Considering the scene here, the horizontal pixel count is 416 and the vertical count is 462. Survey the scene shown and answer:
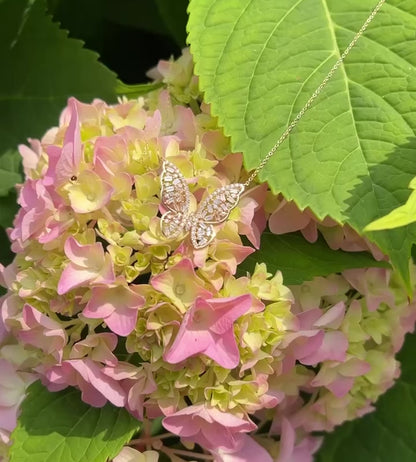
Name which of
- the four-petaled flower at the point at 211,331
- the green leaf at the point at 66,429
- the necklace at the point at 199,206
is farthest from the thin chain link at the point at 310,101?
the green leaf at the point at 66,429

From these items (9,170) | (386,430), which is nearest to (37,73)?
(9,170)

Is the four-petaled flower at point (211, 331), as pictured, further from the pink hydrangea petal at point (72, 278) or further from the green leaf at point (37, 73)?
the green leaf at point (37, 73)

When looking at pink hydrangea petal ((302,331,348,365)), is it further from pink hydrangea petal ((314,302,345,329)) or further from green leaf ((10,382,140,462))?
green leaf ((10,382,140,462))

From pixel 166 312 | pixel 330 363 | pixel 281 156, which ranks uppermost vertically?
pixel 281 156

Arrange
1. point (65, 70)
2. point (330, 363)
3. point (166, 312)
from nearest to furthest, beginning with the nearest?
point (166, 312) < point (330, 363) < point (65, 70)

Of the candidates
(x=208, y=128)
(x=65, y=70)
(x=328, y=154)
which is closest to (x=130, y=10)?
(x=65, y=70)

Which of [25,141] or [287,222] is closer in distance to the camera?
[287,222]

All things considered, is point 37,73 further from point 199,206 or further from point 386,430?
point 386,430

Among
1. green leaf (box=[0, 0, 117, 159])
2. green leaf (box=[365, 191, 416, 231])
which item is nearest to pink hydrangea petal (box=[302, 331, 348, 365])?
green leaf (box=[365, 191, 416, 231])

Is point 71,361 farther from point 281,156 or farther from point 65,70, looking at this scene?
point 65,70
